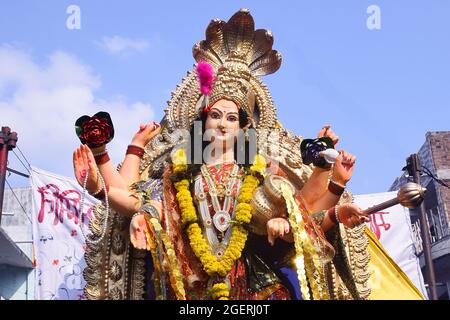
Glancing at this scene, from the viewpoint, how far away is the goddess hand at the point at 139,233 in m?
4.10

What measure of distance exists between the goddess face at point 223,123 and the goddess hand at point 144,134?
1.66 ft

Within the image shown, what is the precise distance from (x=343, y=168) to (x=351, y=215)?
38cm

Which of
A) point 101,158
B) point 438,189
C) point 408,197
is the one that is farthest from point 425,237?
point 438,189

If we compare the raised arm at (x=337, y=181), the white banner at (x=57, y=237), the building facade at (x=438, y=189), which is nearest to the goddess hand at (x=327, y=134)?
the raised arm at (x=337, y=181)

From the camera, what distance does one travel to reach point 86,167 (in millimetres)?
4246

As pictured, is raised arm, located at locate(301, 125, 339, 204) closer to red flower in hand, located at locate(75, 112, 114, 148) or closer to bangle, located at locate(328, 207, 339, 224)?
bangle, located at locate(328, 207, 339, 224)

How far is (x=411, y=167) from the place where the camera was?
7871 mm

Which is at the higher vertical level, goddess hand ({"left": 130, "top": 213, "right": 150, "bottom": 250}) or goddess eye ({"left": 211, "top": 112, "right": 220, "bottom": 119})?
goddess eye ({"left": 211, "top": 112, "right": 220, "bottom": 119})

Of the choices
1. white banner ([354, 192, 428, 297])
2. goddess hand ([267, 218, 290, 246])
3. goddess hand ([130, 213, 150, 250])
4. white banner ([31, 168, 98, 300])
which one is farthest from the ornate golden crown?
white banner ([354, 192, 428, 297])

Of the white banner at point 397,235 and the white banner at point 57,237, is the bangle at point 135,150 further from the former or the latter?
the white banner at point 397,235

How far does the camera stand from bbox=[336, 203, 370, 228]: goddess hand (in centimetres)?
409

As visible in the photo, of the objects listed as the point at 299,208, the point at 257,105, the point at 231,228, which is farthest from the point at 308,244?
the point at 257,105

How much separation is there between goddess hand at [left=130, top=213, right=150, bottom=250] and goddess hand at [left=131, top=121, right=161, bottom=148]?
1.03m
